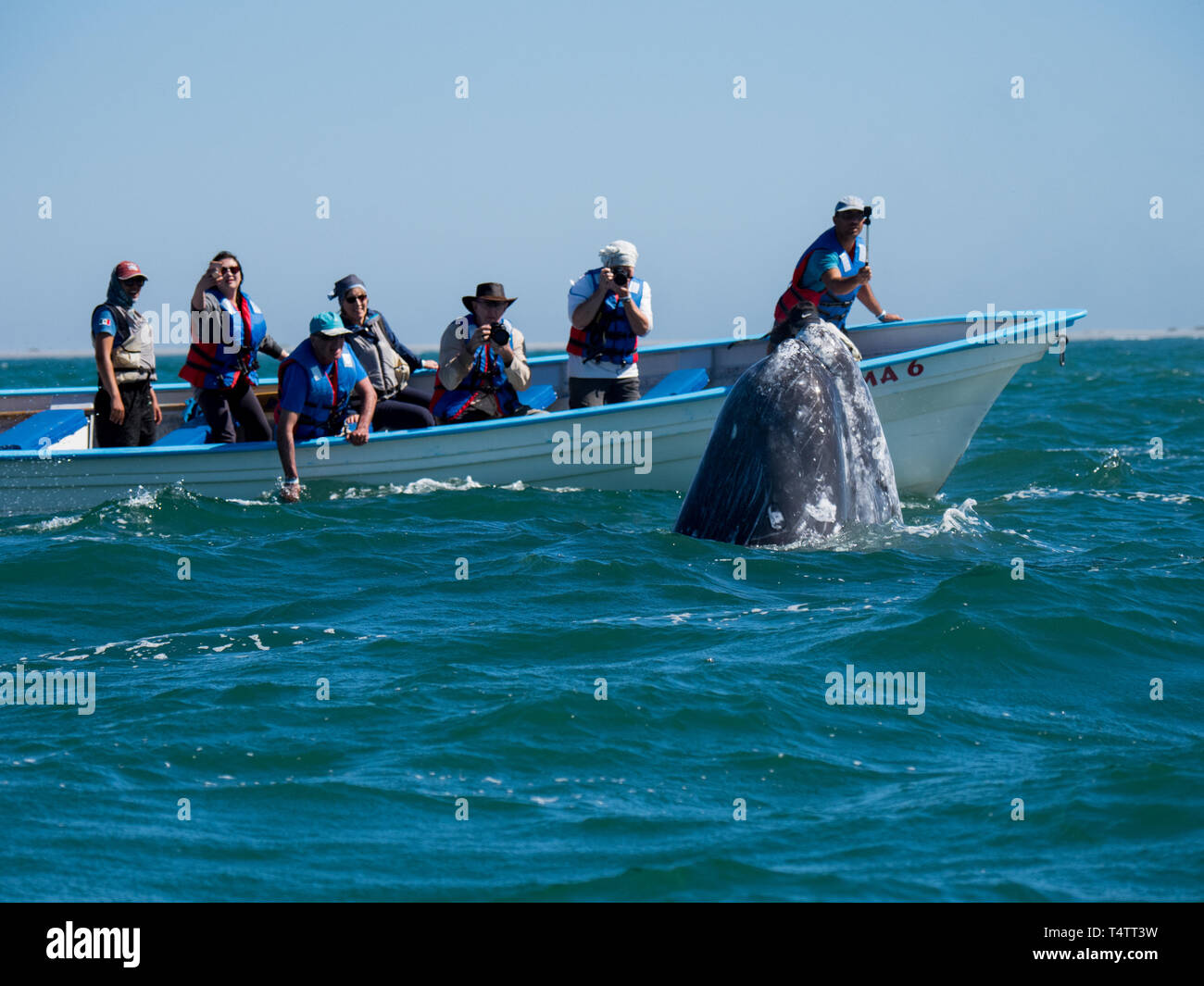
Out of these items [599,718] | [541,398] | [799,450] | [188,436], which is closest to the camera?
[599,718]

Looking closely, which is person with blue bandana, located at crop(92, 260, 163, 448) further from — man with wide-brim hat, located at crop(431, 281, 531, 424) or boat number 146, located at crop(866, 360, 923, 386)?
boat number 146, located at crop(866, 360, 923, 386)

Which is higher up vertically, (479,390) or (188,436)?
(479,390)

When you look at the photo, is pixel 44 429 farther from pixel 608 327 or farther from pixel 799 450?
pixel 799 450

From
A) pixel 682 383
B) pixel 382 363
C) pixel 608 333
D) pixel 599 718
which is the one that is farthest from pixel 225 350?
pixel 599 718

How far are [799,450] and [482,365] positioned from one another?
5.10 m

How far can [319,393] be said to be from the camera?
11711mm

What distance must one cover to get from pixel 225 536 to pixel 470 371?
2.80 meters

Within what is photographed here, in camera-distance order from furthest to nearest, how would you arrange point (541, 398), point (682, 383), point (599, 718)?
point (541, 398) → point (682, 383) → point (599, 718)

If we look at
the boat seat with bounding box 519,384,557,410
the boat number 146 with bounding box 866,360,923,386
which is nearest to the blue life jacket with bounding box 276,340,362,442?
the boat seat with bounding box 519,384,557,410

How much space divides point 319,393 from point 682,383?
3.73 metres

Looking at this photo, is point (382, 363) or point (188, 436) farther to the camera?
point (188, 436)

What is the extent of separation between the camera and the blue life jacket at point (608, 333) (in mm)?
12102

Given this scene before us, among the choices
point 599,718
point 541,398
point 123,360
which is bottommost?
point 599,718
